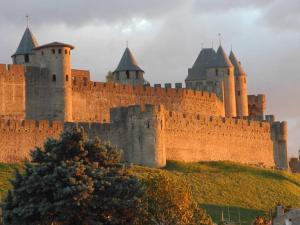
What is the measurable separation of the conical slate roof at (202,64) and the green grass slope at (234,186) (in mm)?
13586


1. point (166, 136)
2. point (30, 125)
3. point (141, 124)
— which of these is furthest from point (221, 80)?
point (30, 125)

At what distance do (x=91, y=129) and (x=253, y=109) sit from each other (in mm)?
26162

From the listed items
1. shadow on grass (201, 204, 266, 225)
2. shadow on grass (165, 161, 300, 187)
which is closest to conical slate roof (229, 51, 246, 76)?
shadow on grass (165, 161, 300, 187)

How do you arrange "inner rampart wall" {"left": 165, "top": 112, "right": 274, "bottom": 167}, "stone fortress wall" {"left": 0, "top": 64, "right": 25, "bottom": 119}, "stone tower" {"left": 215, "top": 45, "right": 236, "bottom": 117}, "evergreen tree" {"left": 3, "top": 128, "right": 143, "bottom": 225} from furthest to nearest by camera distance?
1. "stone tower" {"left": 215, "top": 45, "right": 236, "bottom": 117}
2. "inner rampart wall" {"left": 165, "top": 112, "right": 274, "bottom": 167}
3. "stone fortress wall" {"left": 0, "top": 64, "right": 25, "bottom": 119}
4. "evergreen tree" {"left": 3, "top": 128, "right": 143, "bottom": 225}

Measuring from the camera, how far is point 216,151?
→ 71312 millimetres

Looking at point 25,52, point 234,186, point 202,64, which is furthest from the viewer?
point 202,64

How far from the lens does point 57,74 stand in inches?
2603

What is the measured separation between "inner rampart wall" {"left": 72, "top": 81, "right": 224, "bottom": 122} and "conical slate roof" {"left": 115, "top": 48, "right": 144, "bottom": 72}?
378cm

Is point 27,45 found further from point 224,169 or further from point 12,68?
point 224,169

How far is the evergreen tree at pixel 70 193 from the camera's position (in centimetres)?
3719

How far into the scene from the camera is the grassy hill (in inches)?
2251

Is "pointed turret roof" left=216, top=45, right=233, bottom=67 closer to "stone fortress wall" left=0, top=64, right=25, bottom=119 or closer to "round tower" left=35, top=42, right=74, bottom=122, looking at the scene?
"round tower" left=35, top=42, right=74, bottom=122

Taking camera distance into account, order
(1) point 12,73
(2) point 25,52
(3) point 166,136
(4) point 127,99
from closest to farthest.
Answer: (1) point 12,73 < (3) point 166,136 < (2) point 25,52 < (4) point 127,99

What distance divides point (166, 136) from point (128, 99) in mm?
7976
